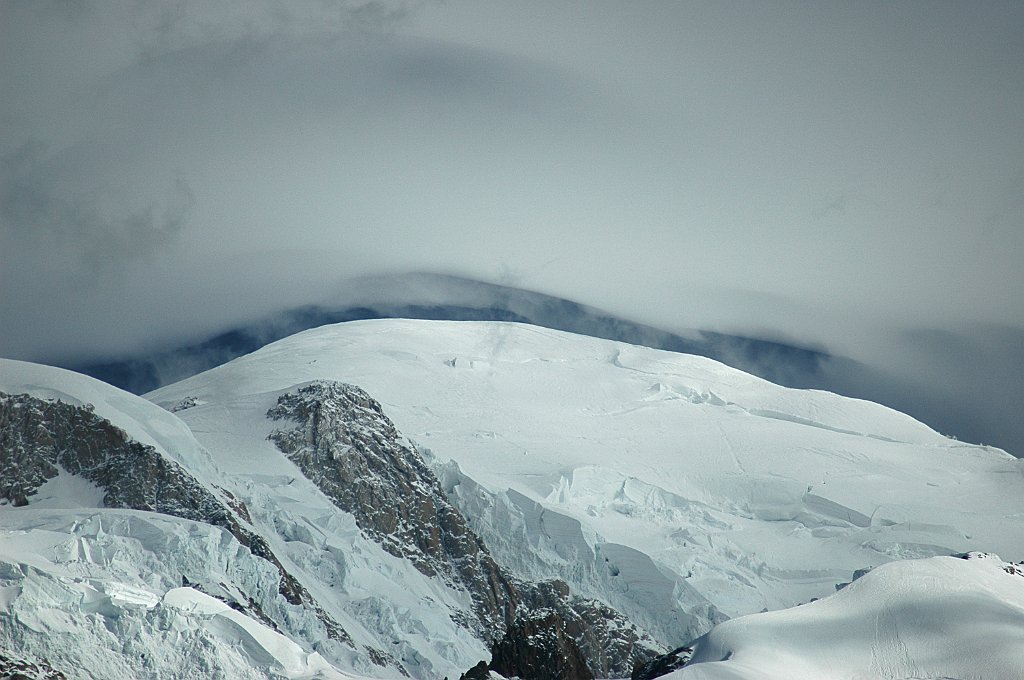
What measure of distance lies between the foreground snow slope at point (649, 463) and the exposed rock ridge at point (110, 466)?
16.5m

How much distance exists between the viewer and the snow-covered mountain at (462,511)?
60.9 metres

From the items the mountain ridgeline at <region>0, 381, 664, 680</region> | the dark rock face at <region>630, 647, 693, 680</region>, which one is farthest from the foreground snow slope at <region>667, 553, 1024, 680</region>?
the mountain ridgeline at <region>0, 381, 664, 680</region>

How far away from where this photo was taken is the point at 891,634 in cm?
5388

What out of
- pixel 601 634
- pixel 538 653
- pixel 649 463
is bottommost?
pixel 601 634

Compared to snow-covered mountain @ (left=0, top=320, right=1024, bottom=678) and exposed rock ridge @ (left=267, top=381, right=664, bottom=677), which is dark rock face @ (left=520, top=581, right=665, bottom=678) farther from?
snow-covered mountain @ (left=0, top=320, right=1024, bottom=678)

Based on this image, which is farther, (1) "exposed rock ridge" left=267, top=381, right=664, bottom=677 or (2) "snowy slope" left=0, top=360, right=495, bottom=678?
(1) "exposed rock ridge" left=267, top=381, right=664, bottom=677

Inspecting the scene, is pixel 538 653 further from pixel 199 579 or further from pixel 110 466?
pixel 110 466

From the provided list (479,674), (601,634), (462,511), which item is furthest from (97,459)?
(601,634)

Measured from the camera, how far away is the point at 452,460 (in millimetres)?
130625

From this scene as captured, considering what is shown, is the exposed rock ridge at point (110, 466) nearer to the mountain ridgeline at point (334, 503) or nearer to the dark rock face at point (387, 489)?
the mountain ridgeline at point (334, 503)

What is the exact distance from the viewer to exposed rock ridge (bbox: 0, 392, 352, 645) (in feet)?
304

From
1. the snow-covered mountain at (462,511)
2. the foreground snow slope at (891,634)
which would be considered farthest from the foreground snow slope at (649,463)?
the foreground snow slope at (891,634)

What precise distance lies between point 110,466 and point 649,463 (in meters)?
64.7

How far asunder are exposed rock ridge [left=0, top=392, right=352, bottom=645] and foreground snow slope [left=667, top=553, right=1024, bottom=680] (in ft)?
152
